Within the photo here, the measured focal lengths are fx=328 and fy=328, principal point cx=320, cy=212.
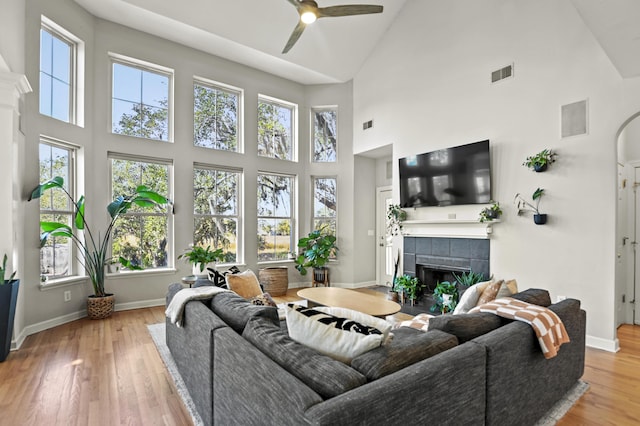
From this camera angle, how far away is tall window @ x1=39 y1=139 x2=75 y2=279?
413 cm

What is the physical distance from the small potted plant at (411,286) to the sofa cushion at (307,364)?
3.71m

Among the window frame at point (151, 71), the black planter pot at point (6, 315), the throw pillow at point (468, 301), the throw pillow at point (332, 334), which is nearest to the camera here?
the throw pillow at point (332, 334)

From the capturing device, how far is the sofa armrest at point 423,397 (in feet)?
3.41

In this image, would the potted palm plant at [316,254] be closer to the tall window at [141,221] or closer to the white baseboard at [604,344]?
the tall window at [141,221]

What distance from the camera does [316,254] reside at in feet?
20.2

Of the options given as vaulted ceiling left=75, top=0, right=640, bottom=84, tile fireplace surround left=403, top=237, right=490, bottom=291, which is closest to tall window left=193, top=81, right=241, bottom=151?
vaulted ceiling left=75, top=0, right=640, bottom=84

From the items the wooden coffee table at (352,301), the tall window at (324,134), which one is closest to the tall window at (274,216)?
the tall window at (324,134)

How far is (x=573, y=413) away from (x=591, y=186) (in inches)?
91.0

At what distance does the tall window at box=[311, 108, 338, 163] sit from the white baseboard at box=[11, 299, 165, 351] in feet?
13.1

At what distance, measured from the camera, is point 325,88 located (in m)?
6.77

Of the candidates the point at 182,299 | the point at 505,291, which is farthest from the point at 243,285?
the point at 505,291

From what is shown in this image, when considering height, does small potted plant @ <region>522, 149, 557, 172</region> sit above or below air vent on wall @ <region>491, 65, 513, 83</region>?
below

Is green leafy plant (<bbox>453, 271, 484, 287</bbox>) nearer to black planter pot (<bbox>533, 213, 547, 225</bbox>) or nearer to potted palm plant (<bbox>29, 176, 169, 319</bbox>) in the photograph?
black planter pot (<bbox>533, 213, 547, 225</bbox>)

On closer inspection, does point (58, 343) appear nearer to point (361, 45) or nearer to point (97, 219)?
point (97, 219)
